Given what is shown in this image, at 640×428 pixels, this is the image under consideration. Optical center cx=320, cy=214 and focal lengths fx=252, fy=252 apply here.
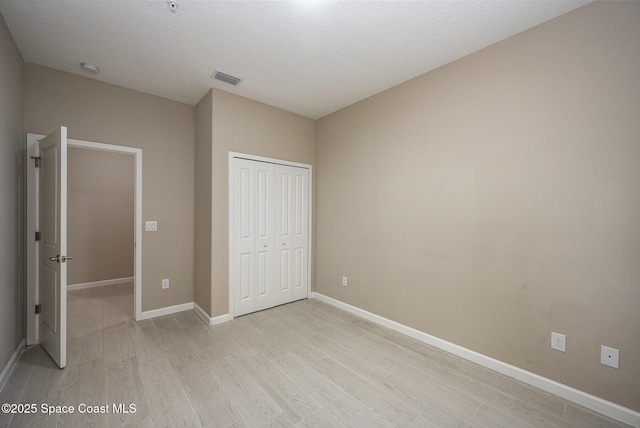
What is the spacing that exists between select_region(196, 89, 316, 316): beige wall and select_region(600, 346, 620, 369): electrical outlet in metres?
3.41

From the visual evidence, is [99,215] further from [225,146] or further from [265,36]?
[265,36]

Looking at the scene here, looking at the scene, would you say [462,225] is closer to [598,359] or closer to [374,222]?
[374,222]

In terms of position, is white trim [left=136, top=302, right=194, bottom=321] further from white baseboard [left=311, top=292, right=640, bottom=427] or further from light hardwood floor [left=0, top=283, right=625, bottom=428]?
white baseboard [left=311, top=292, right=640, bottom=427]

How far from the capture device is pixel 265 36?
2.14 meters

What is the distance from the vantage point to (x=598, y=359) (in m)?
1.75

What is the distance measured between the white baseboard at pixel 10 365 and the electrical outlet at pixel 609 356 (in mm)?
4347

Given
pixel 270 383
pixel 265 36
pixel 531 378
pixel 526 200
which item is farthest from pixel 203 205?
pixel 531 378

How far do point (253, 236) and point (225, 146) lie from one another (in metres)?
1.20

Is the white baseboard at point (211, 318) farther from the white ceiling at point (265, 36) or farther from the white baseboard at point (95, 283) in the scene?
the white ceiling at point (265, 36)

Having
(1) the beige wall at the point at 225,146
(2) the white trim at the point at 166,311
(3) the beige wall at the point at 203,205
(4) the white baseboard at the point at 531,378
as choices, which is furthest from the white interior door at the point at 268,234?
(4) the white baseboard at the point at 531,378

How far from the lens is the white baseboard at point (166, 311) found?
315 cm

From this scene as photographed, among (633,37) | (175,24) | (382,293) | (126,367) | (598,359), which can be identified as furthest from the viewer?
(382,293)

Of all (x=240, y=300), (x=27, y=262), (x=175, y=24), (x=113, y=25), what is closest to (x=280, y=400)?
(x=240, y=300)

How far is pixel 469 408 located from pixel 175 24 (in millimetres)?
3619
